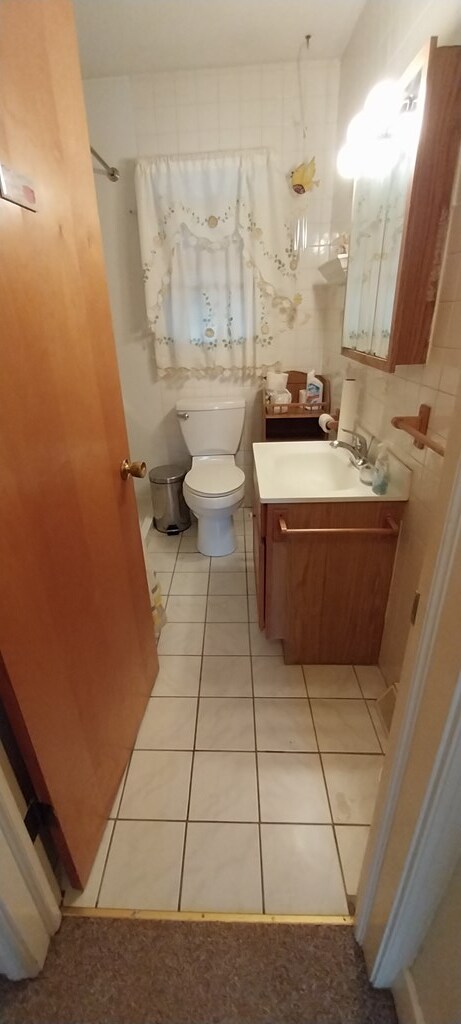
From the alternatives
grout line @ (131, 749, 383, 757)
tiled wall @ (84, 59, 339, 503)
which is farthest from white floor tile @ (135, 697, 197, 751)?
tiled wall @ (84, 59, 339, 503)

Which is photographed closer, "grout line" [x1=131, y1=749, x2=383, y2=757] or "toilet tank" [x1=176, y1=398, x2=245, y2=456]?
"grout line" [x1=131, y1=749, x2=383, y2=757]

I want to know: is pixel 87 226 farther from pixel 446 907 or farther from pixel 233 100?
pixel 233 100

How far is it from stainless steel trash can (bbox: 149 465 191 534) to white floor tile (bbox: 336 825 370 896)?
182 centimetres

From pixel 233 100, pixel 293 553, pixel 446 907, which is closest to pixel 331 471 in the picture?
pixel 293 553

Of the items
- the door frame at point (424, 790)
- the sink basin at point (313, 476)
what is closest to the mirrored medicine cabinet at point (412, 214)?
the sink basin at point (313, 476)

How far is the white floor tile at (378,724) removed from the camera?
1.33 meters

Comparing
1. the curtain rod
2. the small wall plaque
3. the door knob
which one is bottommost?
the door knob

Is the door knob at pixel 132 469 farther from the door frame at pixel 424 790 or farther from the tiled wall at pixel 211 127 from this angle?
the tiled wall at pixel 211 127

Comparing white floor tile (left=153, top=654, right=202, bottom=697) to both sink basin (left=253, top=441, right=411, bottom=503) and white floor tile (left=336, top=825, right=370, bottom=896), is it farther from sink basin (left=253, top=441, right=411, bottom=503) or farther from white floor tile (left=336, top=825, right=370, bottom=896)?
sink basin (left=253, top=441, right=411, bottom=503)

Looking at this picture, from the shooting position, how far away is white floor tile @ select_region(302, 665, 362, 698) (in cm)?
150

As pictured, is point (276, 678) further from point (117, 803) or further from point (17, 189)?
point (17, 189)

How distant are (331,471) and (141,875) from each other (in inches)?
55.7

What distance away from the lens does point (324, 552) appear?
54.8 inches

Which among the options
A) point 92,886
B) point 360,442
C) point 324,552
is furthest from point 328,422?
point 92,886
